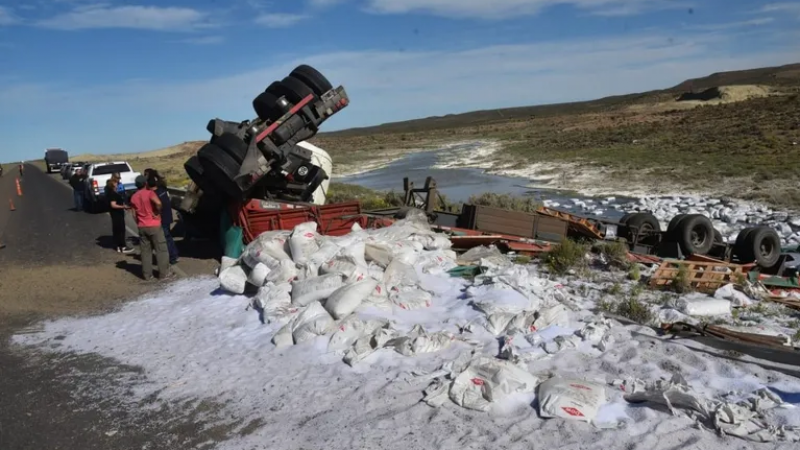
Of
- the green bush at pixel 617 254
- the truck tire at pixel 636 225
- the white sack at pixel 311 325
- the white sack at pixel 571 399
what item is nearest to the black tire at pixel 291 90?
the white sack at pixel 311 325

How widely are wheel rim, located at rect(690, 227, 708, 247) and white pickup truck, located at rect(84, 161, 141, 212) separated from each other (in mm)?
15766

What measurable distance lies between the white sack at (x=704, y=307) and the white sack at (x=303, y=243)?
4325 mm

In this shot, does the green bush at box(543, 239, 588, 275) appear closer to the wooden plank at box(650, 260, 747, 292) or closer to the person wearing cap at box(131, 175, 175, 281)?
the wooden plank at box(650, 260, 747, 292)

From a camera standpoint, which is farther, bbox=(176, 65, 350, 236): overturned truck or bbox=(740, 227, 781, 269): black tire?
bbox=(740, 227, 781, 269): black tire

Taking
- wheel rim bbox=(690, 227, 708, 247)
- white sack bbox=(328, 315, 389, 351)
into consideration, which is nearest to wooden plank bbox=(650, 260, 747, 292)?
wheel rim bbox=(690, 227, 708, 247)

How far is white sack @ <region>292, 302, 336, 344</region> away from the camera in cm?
656

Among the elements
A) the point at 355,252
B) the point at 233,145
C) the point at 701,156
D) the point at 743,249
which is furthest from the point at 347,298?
the point at 701,156

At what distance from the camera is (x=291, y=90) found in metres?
10.6

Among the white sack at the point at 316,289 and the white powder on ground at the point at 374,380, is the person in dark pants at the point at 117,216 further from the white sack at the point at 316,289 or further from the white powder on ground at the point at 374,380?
the white sack at the point at 316,289

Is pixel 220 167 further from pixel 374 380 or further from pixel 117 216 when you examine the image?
pixel 374 380

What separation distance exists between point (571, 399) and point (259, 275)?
4.51m

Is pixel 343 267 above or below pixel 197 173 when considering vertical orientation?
below

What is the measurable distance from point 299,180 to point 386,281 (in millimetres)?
3870

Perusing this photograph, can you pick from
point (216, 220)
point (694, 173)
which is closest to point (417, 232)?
point (216, 220)
